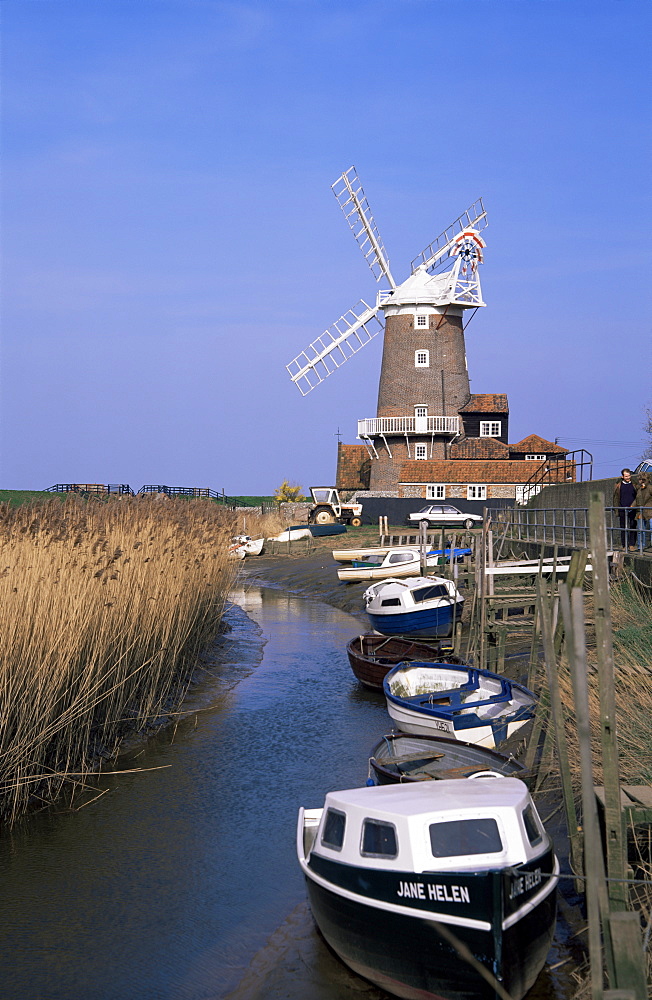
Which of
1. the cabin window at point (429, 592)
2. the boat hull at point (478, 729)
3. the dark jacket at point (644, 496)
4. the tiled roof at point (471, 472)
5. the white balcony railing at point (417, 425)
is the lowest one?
the boat hull at point (478, 729)

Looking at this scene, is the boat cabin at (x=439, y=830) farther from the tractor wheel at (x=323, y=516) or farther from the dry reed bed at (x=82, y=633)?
the tractor wheel at (x=323, y=516)

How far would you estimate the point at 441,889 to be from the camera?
7.09 m

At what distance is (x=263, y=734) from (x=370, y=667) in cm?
408

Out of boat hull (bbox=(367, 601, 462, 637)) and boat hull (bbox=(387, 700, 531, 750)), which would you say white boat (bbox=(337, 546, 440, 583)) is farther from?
boat hull (bbox=(387, 700, 531, 750))

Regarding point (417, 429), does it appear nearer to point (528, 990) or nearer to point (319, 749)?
point (319, 749)

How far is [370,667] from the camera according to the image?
2017 centimetres

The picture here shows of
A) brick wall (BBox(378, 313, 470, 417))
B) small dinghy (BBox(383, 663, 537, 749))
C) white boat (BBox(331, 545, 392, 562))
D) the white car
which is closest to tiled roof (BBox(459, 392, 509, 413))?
brick wall (BBox(378, 313, 470, 417))

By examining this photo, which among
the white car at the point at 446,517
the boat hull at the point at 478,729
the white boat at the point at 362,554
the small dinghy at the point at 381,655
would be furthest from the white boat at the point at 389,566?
the boat hull at the point at 478,729

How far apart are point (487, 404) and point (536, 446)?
4.29 meters

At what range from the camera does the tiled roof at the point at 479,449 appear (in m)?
59.9

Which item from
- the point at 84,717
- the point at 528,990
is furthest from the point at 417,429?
the point at 528,990

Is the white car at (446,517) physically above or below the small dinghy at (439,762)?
above

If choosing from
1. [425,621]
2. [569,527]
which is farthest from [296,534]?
[569,527]

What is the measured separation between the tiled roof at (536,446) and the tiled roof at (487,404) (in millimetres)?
2439
